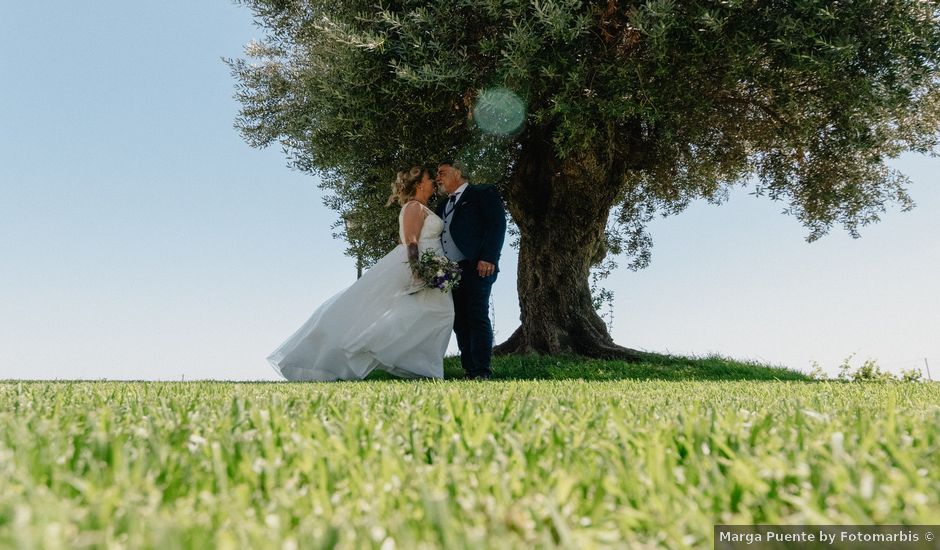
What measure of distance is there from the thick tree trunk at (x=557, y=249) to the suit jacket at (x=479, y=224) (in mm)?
3786

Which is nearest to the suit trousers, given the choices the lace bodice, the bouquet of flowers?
the bouquet of flowers

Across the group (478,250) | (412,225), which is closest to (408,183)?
(412,225)

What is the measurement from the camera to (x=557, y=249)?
14758 millimetres

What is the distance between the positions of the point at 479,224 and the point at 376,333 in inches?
96.4

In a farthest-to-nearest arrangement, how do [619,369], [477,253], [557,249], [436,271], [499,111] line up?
[557,249]
[619,369]
[499,111]
[477,253]
[436,271]

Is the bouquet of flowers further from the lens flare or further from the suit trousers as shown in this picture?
the lens flare

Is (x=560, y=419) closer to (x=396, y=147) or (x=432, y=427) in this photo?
(x=432, y=427)

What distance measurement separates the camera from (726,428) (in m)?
2.98

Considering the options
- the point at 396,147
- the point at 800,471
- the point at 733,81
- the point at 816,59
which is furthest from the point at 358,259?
the point at 800,471

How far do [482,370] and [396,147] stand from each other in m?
5.06

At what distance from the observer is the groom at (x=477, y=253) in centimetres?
1081

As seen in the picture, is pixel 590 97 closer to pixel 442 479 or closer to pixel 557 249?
pixel 557 249

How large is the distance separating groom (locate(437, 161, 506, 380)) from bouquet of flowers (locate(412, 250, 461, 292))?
1.44ft

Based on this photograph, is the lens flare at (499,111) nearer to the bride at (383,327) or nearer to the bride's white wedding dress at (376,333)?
the bride at (383,327)
